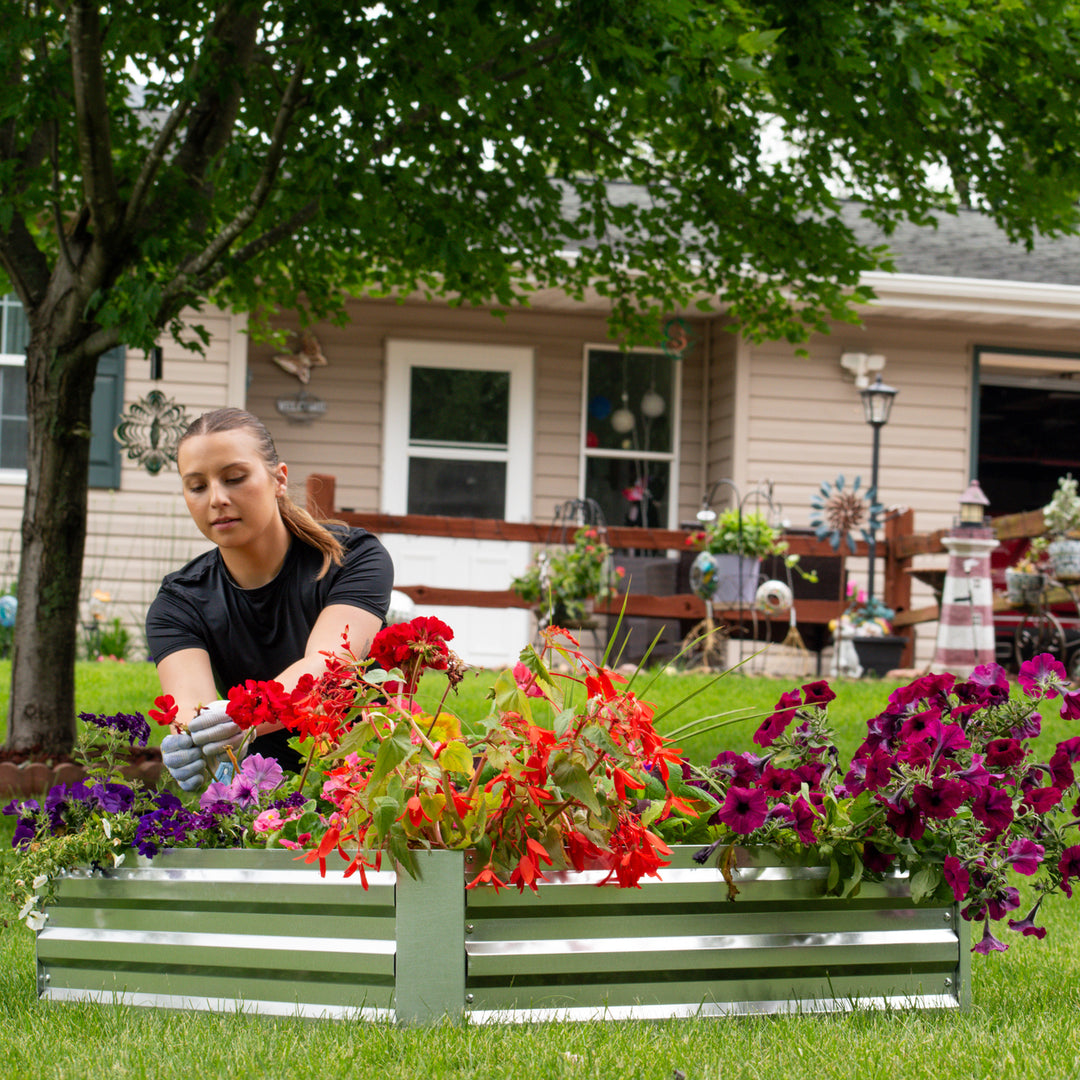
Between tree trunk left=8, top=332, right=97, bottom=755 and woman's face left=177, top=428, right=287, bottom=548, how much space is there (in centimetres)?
213

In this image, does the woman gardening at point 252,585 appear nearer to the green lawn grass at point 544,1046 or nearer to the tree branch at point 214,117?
the green lawn grass at point 544,1046

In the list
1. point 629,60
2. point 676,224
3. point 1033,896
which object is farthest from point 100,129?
point 1033,896

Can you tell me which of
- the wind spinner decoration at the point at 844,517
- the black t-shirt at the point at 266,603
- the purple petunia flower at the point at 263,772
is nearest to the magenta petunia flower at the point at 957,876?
the purple petunia flower at the point at 263,772

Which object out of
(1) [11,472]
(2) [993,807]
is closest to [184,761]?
(2) [993,807]

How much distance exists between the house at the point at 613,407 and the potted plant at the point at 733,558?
2.02 m

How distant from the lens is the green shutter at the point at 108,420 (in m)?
9.06

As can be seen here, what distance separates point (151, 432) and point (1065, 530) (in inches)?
239

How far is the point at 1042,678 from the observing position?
216cm

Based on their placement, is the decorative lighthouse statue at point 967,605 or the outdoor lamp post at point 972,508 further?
the outdoor lamp post at point 972,508

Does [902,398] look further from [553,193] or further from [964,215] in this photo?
[553,193]

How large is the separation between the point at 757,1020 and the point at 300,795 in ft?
2.90

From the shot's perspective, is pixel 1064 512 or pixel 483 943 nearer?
pixel 483 943

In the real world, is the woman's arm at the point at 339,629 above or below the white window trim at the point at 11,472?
below

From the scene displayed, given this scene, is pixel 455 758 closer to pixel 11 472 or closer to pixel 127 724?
pixel 127 724
